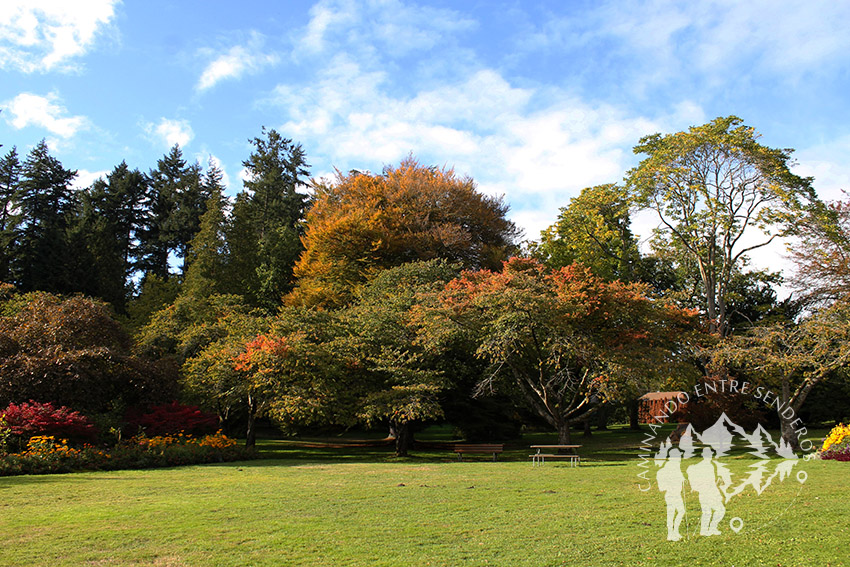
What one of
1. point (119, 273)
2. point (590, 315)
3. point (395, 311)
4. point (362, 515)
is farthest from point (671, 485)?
point (119, 273)

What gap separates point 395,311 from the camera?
70.1 feet

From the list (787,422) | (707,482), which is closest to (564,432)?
(787,422)

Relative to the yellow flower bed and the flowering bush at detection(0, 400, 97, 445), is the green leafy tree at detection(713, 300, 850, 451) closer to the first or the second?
the yellow flower bed

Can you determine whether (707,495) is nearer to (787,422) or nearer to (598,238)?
(787,422)

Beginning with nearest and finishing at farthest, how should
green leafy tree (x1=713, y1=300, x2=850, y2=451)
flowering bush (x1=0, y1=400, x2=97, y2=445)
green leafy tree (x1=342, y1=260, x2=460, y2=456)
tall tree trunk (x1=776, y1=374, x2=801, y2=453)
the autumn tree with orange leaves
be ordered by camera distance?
flowering bush (x1=0, y1=400, x2=97, y2=445) → green leafy tree (x1=713, y1=300, x2=850, y2=451) → green leafy tree (x1=342, y1=260, x2=460, y2=456) → tall tree trunk (x1=776, y1=374, x2=801, y2=453) → the autumn tree with orange leaves

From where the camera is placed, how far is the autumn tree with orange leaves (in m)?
31.2

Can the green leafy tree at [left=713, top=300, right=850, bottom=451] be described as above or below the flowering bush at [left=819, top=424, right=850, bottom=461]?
above

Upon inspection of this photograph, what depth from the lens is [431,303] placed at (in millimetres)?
20047

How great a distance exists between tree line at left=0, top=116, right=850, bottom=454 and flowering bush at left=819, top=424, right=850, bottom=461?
101 inches

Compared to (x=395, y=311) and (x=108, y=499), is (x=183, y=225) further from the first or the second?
(x=108, y=499)

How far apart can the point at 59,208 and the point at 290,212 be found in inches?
648

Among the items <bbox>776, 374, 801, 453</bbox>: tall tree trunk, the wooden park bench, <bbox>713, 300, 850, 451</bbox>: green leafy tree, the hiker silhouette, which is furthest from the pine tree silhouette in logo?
the wooden park bench

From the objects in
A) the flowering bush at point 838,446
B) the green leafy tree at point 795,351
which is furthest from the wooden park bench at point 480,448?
the flowering bush at point 838,446

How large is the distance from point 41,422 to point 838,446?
20.4 meters
